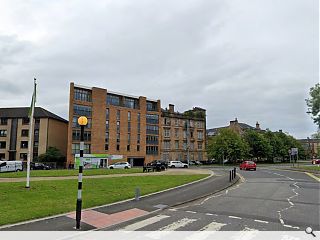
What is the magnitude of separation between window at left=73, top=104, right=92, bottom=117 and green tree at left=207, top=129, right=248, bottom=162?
30288mm

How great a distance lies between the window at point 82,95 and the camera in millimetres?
64375

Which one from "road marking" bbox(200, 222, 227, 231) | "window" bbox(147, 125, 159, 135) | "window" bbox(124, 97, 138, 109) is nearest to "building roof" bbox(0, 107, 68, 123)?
"window" bbox(124, 97, 138, 109)

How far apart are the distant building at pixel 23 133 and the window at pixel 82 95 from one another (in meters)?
9.27

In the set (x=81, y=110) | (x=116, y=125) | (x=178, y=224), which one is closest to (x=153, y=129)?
A: (x=116, y=125)

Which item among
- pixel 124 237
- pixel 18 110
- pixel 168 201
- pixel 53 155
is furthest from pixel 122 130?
pixel 124 237

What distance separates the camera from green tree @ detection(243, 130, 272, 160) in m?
81.1

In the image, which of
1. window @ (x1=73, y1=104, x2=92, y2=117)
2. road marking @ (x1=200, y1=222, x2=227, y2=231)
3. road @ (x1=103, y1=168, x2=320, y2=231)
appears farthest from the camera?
window @ (x1=73, y1=104, x2=92, y2=117)

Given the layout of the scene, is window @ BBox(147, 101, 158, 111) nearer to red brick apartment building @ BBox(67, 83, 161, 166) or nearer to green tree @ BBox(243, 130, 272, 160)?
red brick apartment building @ BBox(67, 83, 161, 166)

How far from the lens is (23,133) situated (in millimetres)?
69438

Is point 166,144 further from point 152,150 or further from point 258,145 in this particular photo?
point 258,145

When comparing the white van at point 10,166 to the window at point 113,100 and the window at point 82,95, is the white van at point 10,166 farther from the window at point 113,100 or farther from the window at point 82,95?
the window at point 113,100

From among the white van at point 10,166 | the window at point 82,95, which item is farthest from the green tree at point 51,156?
the white van at point 10,166

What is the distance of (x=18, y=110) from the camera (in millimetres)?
72812

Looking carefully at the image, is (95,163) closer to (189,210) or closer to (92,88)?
(92,88)
